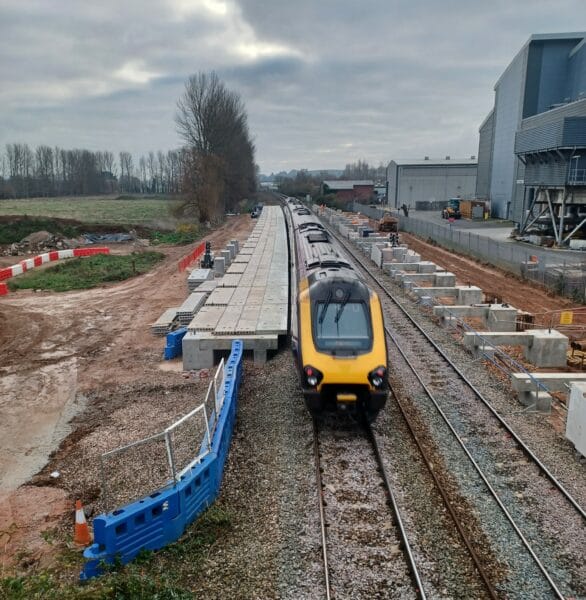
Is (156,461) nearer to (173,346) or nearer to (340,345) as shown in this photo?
(340,345)

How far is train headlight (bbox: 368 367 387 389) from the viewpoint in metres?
9.34

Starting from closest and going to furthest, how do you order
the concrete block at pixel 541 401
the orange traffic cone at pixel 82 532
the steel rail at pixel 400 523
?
the steel rail at pixel 400 523
the orange traffic cone at pixel 82 532
the concrete block at pixel 541 401

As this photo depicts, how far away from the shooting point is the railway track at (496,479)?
660 centimetres

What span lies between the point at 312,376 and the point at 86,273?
75.2ft

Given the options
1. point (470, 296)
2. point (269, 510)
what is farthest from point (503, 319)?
point (269, 510)

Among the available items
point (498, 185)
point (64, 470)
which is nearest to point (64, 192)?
point (498, 185)

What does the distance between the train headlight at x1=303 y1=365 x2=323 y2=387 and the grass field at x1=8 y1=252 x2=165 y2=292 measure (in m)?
19.4

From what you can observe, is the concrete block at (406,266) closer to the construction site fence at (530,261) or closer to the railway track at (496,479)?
the construction site fence at (530,261)

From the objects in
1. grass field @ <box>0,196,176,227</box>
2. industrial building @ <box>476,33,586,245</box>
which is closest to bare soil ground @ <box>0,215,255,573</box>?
industrial building @ <box>476,33,586,245</box>

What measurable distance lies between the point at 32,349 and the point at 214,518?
11.8 metres

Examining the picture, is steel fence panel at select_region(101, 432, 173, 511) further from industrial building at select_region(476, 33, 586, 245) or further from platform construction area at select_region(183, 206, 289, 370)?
industrial building at select_region(476, 33, 586, 245)

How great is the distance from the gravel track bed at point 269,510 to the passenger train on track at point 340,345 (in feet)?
3.53

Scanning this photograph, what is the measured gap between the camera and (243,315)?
15.4 m

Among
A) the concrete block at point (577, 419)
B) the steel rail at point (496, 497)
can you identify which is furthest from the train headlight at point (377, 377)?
the concrete block at point (577, 419)
